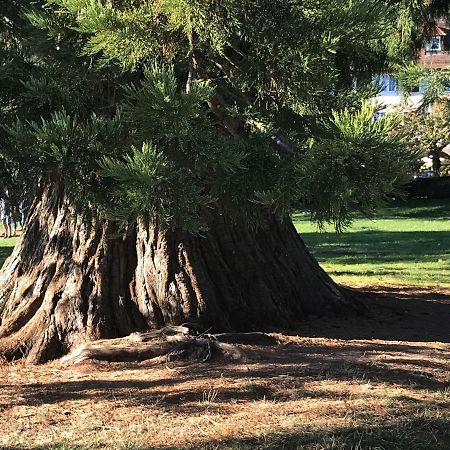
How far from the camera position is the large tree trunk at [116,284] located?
6215 mm

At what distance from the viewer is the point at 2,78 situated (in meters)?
4.75

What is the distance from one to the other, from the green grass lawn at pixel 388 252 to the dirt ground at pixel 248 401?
2.08 meters

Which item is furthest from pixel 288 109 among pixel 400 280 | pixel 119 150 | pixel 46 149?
pixel 400 280

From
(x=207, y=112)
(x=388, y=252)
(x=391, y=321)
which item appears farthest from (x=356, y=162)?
(x=388, y=252)

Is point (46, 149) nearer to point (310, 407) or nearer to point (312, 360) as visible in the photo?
point (310, 407)

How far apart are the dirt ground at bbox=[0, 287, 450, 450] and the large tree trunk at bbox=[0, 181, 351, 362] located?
20.7 inches

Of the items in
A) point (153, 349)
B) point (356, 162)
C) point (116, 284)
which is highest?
point (356, 162)

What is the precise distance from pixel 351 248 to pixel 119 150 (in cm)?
1348

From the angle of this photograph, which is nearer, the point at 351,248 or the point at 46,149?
the point at 46,149

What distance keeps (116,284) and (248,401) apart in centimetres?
239

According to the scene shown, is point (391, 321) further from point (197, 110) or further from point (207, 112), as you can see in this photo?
point (197, 110)

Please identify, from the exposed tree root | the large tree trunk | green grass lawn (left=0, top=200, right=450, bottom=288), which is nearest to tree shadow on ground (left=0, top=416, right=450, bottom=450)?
the exposed tree root

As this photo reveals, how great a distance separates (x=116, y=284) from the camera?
6.52m

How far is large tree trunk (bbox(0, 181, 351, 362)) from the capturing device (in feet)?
20.4
